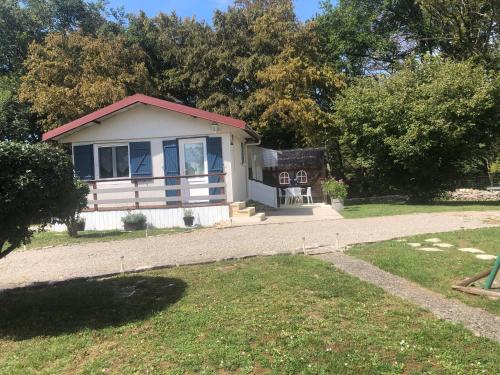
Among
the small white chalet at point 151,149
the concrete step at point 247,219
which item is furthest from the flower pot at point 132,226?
the concrete step at point 247,219

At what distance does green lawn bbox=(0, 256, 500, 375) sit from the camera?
404 cm

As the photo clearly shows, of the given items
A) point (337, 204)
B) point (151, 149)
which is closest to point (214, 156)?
point (151, 149)

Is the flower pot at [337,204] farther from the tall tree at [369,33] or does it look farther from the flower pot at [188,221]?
the tall tree at [369,33]

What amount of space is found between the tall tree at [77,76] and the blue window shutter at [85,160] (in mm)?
6578

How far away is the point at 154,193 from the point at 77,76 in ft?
38.3

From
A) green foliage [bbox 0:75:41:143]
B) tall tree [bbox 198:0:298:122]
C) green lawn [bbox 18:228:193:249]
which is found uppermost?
tall tree [bbox 198:0:298:122]

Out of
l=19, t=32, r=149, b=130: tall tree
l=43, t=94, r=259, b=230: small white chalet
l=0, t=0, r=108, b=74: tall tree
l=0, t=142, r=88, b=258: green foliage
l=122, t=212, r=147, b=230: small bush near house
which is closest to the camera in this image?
l=0, t=142, r=88, b=258: green foliage

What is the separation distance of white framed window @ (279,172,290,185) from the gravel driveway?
34.9 ft

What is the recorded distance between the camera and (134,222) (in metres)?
13.9

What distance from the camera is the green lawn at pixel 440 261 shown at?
6.12 meters

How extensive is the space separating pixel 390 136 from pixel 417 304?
1562 centimetres

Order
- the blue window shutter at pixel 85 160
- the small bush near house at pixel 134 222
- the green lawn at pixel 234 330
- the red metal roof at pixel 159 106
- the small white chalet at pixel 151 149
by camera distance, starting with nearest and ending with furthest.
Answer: the green lawn at pixel 234 330, the small bush near house at pixel 134 222, the red metal roof at pixel 159 106, the small white chalet at pixel 151 149, the blue window shutter at pixel 85 160

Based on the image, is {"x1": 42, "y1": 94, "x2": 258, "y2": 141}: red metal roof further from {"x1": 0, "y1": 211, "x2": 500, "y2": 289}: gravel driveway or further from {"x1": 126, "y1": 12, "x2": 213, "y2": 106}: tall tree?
{"x1": 126, "y1": 12, "x2": 213, "y2": 106}: tall tree

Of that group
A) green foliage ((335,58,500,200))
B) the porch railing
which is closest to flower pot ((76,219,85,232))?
the porch railing
